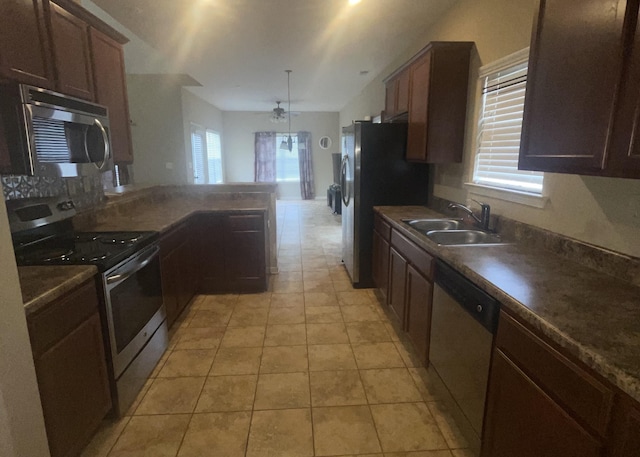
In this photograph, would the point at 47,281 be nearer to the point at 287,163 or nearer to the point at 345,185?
the point at 345,185

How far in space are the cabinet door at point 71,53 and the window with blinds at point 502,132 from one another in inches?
105

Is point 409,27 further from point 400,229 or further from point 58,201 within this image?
point 58,201

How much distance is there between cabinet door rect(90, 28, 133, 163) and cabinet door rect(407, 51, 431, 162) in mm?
2317

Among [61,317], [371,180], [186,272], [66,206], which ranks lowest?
[186,272]

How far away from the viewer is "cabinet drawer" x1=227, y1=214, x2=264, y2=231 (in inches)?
135

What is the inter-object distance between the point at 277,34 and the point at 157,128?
3.53 m

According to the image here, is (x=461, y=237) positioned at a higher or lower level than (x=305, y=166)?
lower

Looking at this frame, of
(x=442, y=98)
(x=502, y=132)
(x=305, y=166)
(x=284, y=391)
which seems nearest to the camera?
(x=284, y=391)

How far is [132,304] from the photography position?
2.01 metres

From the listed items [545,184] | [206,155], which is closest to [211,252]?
[545,184]

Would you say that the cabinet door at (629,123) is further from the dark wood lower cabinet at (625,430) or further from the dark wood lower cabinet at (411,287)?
the dark wood lower cabinet at (411,287)

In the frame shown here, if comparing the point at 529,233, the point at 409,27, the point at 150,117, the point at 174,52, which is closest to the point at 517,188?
the point at 529,233

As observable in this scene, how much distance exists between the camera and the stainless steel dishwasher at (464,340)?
1.44 meters

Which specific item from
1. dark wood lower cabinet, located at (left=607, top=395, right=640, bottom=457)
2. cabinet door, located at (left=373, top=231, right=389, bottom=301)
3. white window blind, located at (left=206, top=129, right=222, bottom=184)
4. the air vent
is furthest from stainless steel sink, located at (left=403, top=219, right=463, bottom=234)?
white window blind, located at (left=206, top=129, right=222, bottom=184)
